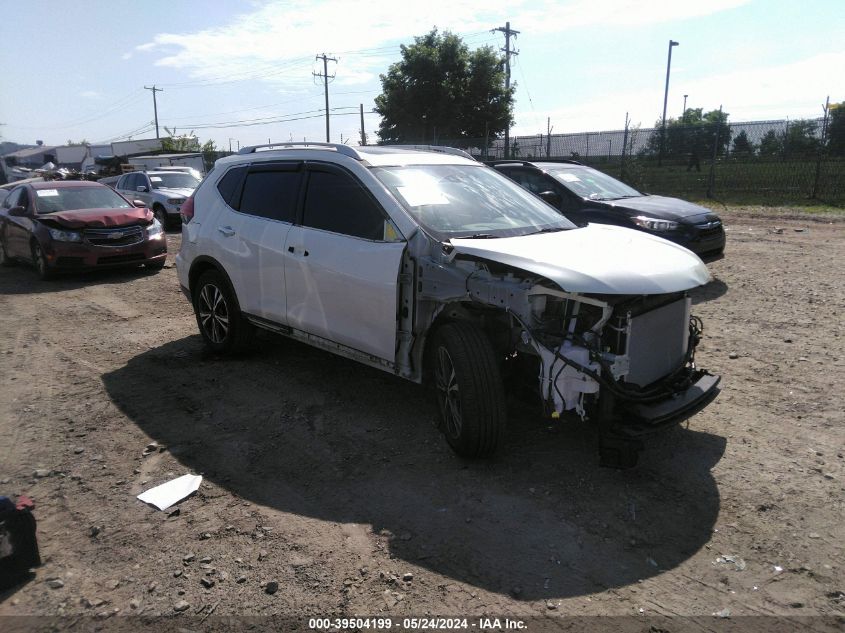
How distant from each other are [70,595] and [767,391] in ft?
15.6

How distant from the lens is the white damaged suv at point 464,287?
3453 mm

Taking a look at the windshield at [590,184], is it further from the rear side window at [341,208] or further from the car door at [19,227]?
the car door at [19,227]

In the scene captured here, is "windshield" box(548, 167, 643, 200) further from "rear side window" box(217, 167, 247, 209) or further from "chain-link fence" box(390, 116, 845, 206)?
"chain-link fence" box(390, 116, 845, 206)

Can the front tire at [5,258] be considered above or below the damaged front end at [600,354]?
below

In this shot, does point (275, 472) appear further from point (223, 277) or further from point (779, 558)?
point (779, 558)

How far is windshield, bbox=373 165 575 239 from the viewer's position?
→ 4.27 m

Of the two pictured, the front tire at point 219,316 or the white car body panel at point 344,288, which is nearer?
the white car body panel at point 344,288

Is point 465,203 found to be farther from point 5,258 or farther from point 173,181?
point 173,181

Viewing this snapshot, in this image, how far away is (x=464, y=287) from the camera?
379 cm

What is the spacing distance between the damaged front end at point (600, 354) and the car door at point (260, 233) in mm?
2007

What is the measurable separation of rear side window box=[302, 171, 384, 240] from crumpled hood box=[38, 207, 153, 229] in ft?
21.7

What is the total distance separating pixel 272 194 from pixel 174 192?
13016 mm

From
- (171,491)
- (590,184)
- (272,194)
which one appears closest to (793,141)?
(590,184)

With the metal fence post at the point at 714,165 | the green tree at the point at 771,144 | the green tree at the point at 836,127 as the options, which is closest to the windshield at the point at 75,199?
the metal fence post at the point at 714,165
